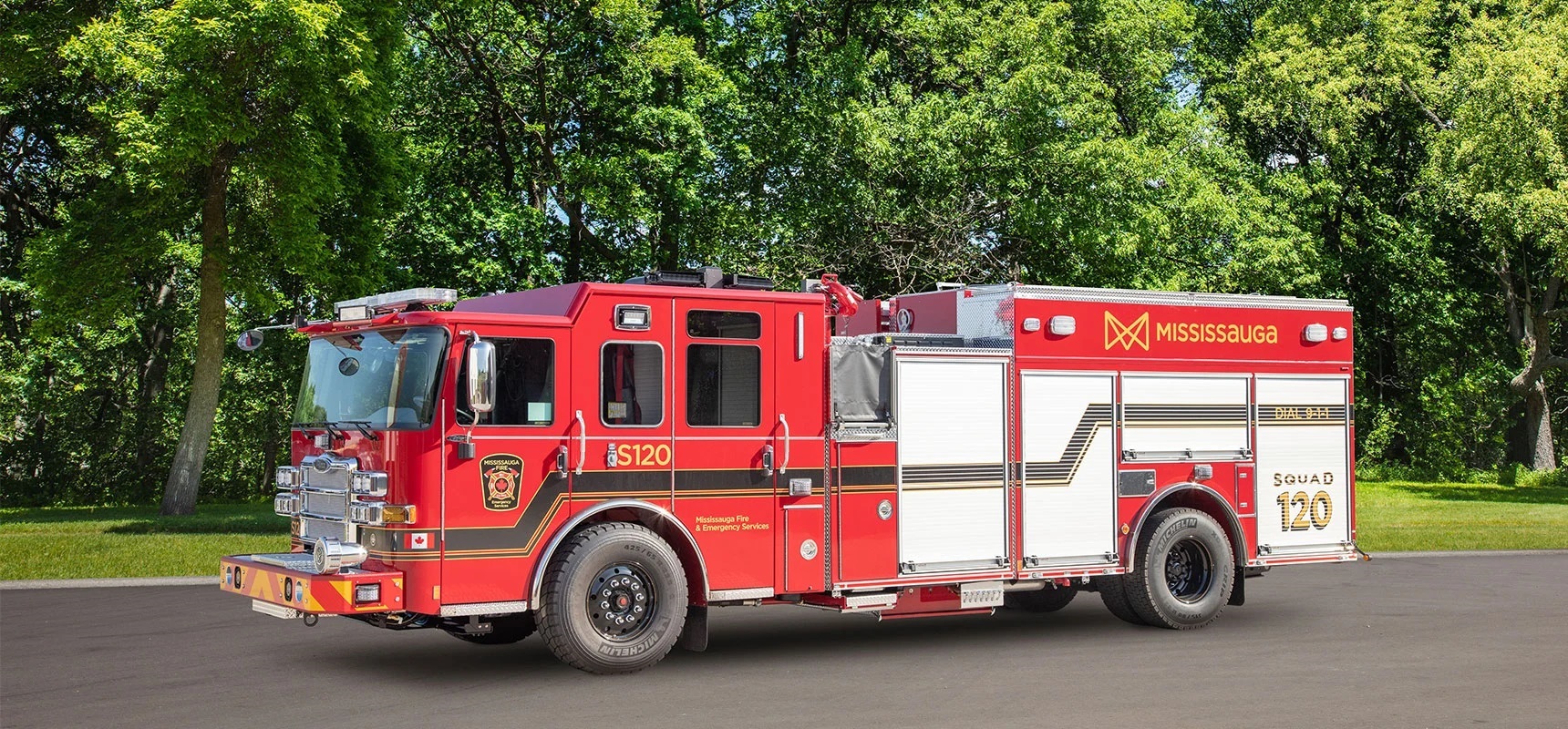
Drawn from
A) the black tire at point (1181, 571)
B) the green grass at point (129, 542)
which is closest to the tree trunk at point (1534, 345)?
the black tire at point (1181, 571)

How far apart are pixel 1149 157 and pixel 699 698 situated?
22.0 m

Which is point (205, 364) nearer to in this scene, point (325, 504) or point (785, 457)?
point (325, 504)

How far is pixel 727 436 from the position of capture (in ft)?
35.6

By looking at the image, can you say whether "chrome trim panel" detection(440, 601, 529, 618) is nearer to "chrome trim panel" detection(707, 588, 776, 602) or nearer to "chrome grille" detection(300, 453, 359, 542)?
"chrome grille" detection(300, 453, 359, 542)

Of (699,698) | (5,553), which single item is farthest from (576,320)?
(5,553)

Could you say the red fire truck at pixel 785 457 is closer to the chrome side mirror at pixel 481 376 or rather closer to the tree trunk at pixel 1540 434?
the chrome side mirror at pixel 481 376

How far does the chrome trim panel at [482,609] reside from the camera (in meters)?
9.68

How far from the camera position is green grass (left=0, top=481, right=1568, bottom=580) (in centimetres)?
1864

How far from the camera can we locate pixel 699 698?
956cm

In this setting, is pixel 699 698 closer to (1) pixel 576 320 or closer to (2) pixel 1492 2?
(1) pixel 576 320

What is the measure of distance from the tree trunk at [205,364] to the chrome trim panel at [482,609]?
1874cm

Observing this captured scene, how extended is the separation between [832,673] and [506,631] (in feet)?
9.39

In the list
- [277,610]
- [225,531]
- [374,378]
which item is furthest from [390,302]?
[225,531]

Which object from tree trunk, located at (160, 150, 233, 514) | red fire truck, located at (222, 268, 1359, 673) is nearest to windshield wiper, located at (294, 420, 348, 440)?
red fire truck, located at (222, 268, 1359, 673)
